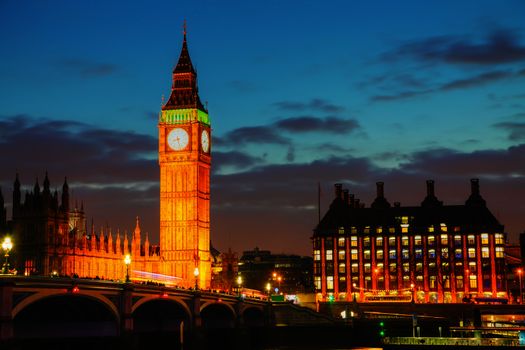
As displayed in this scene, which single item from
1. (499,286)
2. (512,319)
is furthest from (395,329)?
(499,286)

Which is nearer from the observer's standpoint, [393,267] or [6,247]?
[6,247]

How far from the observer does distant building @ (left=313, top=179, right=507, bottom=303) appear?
563ft

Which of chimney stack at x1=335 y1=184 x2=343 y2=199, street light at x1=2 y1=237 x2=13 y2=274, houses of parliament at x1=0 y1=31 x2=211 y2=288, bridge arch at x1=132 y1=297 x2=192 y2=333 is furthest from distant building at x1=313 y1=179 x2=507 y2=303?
street light at x1=2 y1=237 x2=13 y2=274

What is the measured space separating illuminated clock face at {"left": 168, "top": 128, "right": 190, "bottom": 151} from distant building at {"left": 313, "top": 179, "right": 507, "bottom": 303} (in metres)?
32.4

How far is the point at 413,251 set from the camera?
176 metres

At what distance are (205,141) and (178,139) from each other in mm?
4636

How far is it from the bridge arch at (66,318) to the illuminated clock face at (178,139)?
74.6 meters

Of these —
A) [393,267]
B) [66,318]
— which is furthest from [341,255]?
[66,318]

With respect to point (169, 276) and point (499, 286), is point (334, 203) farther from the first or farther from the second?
point (169, 276)

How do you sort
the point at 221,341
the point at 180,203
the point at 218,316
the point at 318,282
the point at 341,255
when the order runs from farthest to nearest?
the point at 318,282, the point at 341,255, the point at 180,203, the point at 218,316, the point at 221,341

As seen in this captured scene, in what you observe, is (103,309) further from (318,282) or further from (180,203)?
(318,282)

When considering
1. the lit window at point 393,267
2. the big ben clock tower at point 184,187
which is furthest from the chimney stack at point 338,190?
the big ben clock tower at point 184,187

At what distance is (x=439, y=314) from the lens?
145 metres

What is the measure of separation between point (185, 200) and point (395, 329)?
44.1 m
